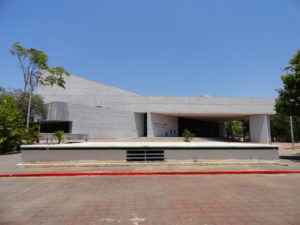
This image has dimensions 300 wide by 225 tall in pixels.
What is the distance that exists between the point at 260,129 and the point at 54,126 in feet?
155

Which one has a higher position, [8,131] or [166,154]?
[8,131]

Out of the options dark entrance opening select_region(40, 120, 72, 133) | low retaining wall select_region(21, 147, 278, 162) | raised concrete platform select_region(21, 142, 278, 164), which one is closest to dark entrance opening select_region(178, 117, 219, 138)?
dark entrance opening select_region(40, 120, 72, 133)

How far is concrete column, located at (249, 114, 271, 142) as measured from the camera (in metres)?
38.5

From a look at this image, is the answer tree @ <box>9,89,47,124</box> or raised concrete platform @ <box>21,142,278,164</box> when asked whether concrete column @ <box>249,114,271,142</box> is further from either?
tree @ <box>9,89,47,124</box>

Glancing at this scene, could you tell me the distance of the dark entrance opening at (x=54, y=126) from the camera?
34625 millimetres

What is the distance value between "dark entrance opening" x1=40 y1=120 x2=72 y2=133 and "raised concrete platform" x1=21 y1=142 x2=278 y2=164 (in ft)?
85.4

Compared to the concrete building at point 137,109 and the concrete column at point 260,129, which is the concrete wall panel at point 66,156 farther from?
the concrete column at point 260,129

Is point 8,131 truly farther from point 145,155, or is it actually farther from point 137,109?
point 137,109

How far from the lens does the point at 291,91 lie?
561 inches

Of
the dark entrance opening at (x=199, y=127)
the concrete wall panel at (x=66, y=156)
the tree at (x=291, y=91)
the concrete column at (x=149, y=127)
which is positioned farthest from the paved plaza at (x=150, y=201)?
the dark entrance opening at (x=199, y=127)

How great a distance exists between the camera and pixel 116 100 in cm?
4162

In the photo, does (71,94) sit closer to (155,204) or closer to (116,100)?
(116,100)

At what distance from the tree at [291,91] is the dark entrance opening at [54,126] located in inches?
1348

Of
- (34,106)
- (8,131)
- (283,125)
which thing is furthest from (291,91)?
(283,125)
